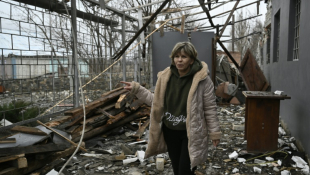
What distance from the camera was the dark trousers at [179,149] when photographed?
273 centimetres

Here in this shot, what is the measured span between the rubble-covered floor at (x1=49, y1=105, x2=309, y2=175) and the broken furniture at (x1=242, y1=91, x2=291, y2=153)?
20cm

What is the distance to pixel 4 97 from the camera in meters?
4.66

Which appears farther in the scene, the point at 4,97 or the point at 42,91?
the point at 42,91

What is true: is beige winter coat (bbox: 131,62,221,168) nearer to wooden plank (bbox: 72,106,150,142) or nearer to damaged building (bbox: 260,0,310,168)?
damaged building (bbox: 260,0,310,168)

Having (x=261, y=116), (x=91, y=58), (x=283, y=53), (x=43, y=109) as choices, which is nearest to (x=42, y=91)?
(x=43, y=109)

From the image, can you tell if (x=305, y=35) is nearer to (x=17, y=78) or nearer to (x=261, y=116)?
(x=261, y=116)

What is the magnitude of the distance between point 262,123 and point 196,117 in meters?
2.75

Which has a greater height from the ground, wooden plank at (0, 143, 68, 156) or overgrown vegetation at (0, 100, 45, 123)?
overgrown vegetation at (0, 100, 45, 123)

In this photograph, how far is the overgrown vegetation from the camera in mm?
4832

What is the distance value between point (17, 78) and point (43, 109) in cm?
104

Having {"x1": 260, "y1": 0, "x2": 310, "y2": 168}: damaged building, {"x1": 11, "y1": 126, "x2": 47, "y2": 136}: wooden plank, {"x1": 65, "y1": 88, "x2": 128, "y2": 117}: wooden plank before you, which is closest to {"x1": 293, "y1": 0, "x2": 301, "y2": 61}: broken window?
{"x1": 260, "y1": 0, "x2": 310, "y2": 168}: damaged building

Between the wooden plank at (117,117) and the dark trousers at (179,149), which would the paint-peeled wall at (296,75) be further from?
the wooden plank at (117,117)

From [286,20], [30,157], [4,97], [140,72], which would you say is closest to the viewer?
[30,157]

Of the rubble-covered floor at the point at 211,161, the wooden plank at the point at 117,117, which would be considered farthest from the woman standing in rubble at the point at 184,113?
the wooden plank at the point at 117,117
